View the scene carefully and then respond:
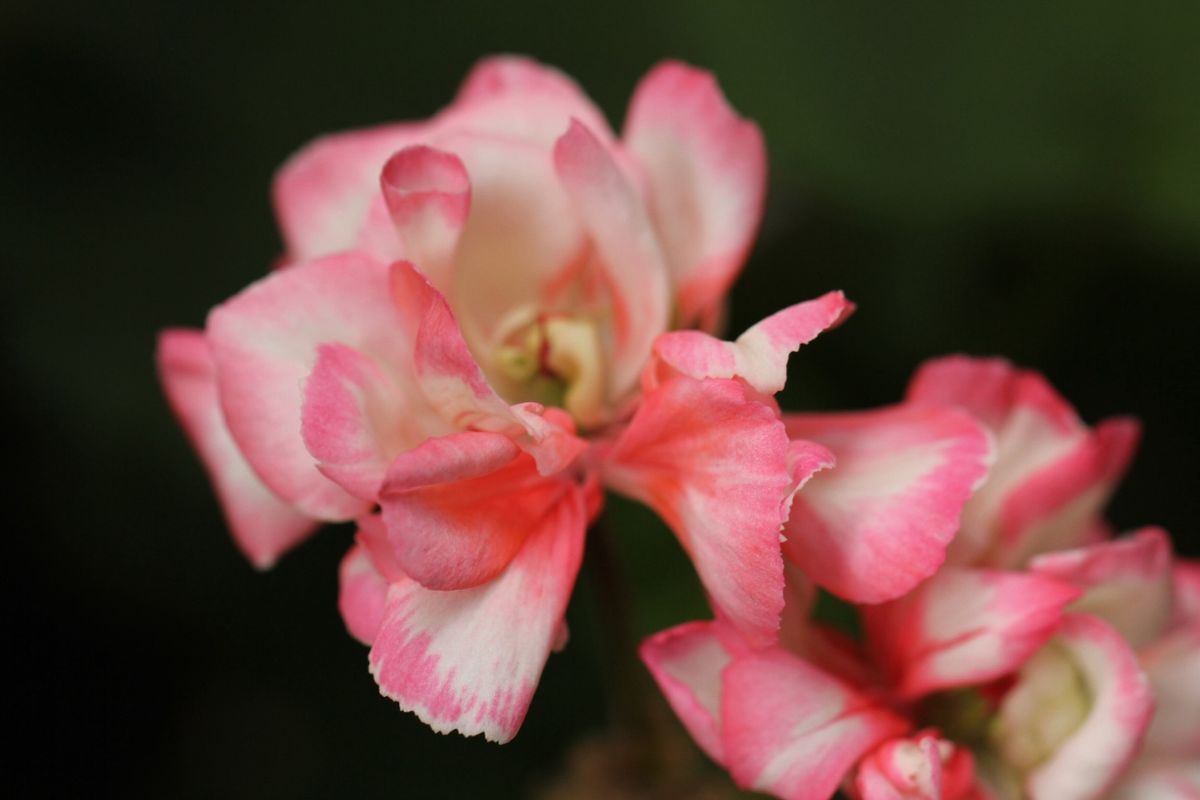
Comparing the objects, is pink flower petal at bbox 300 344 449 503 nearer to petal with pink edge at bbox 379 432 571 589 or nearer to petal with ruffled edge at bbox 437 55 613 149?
petal with pink edge at bbox 379 432 571 589

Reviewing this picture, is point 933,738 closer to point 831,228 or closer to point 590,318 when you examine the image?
point 590,318

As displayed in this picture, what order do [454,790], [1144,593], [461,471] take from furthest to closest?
[454,790] < [1144,593] < [461,471]

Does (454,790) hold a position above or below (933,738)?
below

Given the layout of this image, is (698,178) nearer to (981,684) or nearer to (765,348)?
(765,348)

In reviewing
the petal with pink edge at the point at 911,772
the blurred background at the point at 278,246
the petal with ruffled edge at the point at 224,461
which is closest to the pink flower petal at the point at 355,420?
the petal with ruffled edge at the point at 224,461

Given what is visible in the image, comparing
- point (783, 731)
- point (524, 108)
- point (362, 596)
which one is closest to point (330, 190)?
point (524, 108)

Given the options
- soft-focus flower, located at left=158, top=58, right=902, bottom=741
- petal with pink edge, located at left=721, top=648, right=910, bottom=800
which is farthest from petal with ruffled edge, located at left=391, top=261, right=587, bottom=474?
petal with pink edge, located at left=721, top=648, right=910, bottom=800

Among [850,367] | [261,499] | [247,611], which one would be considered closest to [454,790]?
[247,611]
